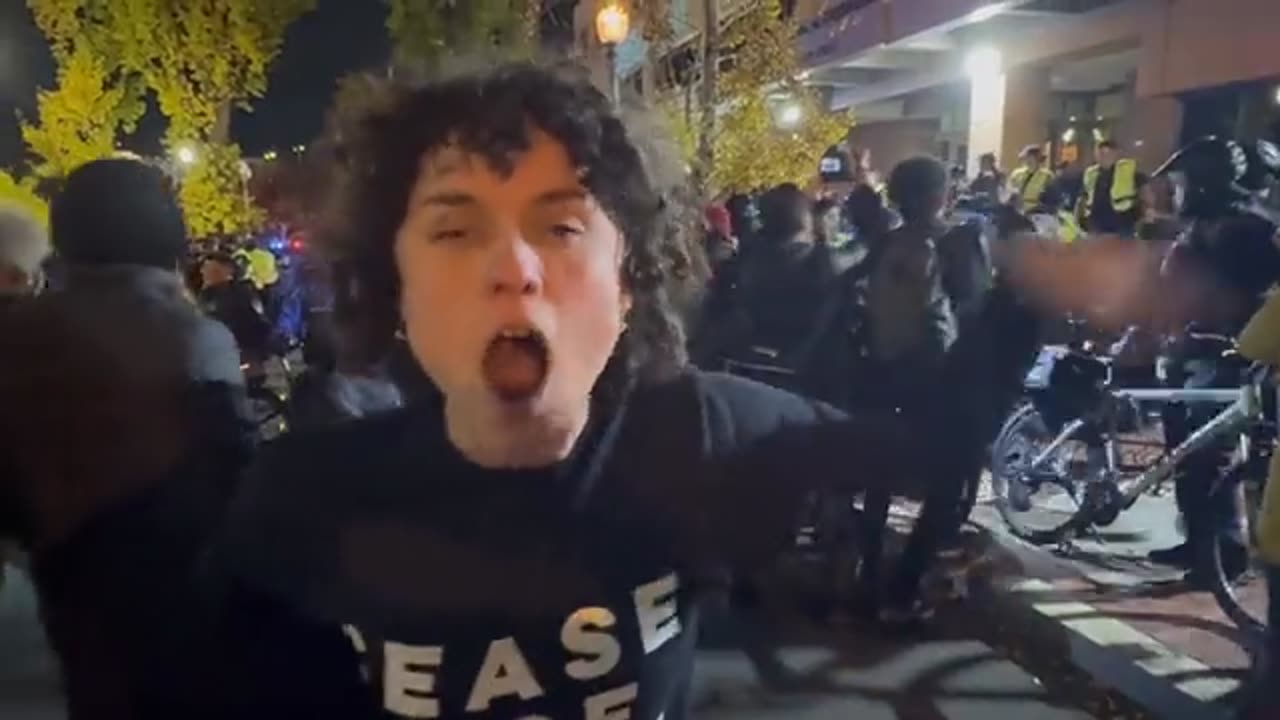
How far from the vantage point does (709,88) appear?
950 centimetres

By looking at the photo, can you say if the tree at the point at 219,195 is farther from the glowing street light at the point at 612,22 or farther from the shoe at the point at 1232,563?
the shoe at the point at 1232,563

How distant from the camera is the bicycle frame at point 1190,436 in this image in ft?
16.4

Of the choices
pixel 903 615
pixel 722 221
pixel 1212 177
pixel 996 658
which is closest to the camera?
pixel 996 658

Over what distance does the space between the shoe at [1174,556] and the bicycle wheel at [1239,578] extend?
0.40 metres

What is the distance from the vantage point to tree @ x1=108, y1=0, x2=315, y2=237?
13.6 meters

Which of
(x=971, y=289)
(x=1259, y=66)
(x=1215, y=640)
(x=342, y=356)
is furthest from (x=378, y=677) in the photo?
(x=1259, y=66)

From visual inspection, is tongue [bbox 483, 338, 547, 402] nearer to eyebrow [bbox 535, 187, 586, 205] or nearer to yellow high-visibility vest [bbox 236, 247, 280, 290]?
eyebrow [bbox 535, 187, 586, 205]

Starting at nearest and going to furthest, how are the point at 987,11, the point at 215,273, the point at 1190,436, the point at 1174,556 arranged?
the point at 1190,436 < the point at 1174,556 < the point at 215,273 < the point at 987,11

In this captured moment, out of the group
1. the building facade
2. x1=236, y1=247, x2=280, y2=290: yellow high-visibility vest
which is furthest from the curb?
the building facade

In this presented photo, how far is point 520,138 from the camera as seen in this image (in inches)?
51.8

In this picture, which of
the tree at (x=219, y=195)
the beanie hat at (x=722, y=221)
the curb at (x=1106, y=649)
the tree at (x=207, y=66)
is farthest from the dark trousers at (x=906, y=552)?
the tree at (x=207, y=66)

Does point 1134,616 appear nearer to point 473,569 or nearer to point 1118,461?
point 1118,461

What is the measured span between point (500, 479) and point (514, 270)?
0.22 metres

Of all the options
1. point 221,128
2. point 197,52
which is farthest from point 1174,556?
point 197,52
